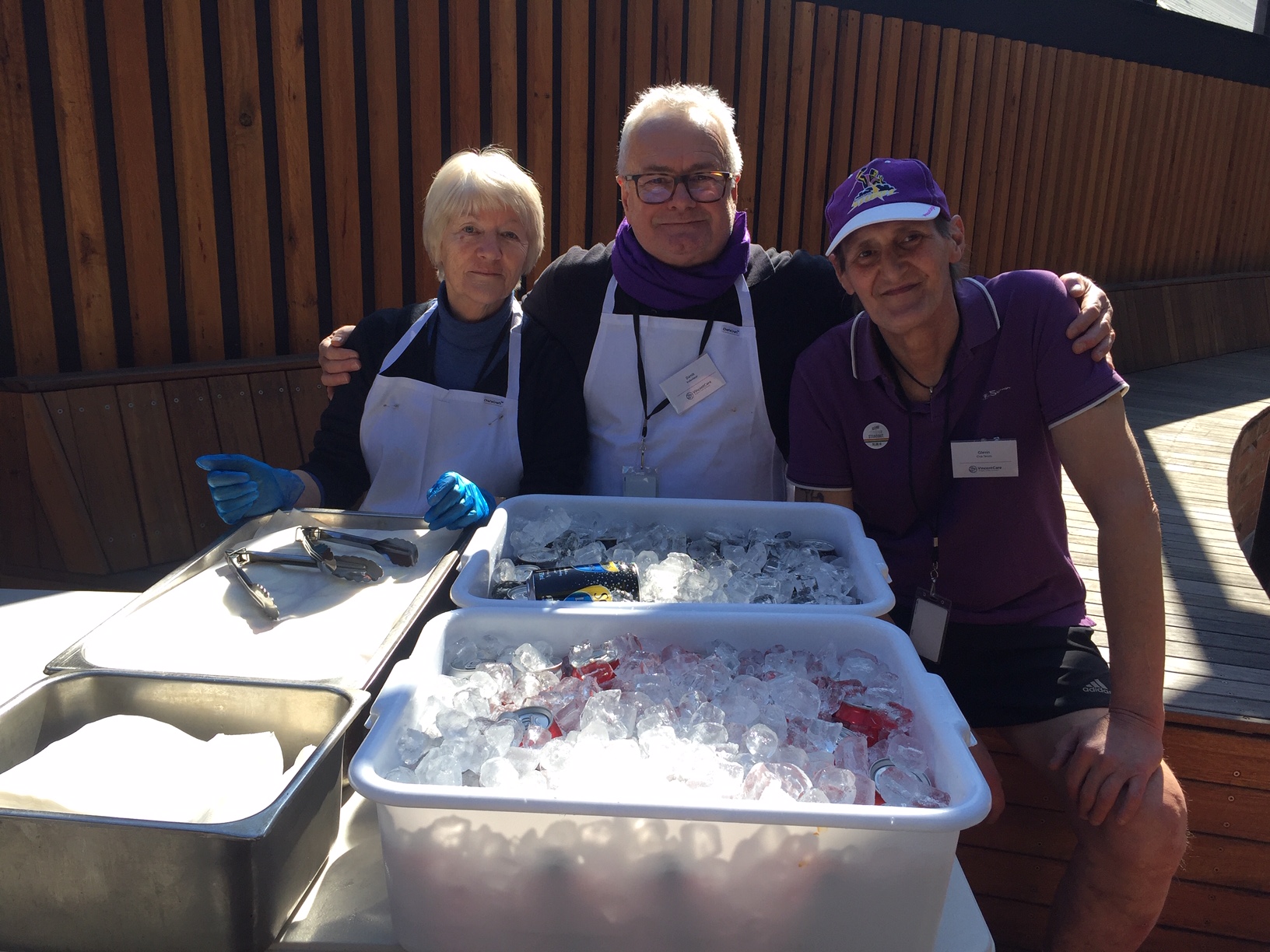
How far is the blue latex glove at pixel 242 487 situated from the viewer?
1688mm

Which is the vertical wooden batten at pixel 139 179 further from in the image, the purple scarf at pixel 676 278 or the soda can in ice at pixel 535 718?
the soda can in ice at pixel 535 718

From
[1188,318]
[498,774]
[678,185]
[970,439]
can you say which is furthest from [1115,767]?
[1188,318]

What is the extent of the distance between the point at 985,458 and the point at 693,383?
697mm

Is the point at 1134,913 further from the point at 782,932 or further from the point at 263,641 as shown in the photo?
the point at 263,641

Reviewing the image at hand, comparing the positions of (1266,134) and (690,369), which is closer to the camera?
(690,369)

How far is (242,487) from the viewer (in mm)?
1711

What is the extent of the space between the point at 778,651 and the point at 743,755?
0.81ft

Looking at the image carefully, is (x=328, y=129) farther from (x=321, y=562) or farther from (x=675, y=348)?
(x=321, y=562)

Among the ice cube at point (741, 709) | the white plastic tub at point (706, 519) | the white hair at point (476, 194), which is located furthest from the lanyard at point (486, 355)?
the ice cube at point (741, 709)

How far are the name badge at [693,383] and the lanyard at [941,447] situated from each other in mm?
443

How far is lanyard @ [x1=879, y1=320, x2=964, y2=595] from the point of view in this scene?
177cm

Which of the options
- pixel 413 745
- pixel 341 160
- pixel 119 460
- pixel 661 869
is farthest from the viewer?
pixel 341 160

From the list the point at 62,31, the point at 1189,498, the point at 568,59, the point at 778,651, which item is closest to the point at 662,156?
the point at 778,651

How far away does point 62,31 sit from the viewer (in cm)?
278
